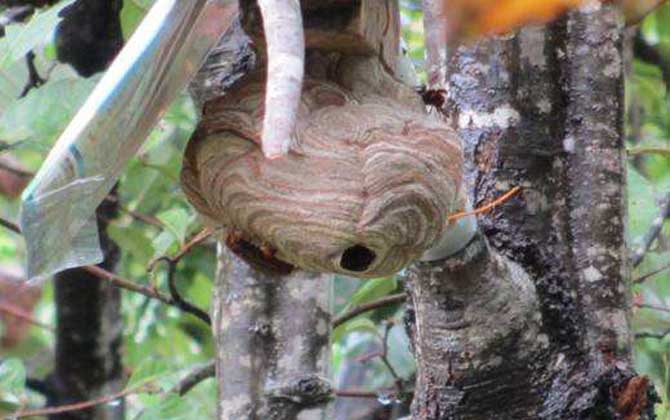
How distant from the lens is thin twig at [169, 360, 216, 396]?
3176 mm

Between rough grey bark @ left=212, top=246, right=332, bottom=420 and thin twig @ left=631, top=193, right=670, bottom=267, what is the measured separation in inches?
27.9

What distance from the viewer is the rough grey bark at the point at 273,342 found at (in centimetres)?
254

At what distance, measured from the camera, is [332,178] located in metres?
1.53

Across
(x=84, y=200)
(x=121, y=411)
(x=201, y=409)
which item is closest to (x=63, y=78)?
(x=201, y=409)

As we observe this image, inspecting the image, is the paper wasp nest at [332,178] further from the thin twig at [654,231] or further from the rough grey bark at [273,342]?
the thin twig at [654,231]

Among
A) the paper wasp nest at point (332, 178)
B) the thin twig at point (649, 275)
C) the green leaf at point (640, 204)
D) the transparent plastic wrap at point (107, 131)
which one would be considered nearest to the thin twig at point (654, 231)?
the thin twig at point (649, 275)

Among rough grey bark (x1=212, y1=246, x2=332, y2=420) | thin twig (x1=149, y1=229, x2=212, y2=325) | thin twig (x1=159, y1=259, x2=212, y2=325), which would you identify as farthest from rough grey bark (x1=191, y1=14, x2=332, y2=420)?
thin twig (x1=159, y1=259, x2=212, y2=325)

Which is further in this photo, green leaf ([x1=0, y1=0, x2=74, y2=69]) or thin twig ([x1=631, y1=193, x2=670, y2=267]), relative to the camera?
thin twig ([x1=631, y1=193, x2=670, y2=267])

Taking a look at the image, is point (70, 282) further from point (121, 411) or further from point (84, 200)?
point (84, 200)

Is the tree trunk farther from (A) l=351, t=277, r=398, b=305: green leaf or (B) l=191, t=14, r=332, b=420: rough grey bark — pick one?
(B) l=191, t=14, r=332, b=420: rough grey bark

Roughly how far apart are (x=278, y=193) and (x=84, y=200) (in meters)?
0.20

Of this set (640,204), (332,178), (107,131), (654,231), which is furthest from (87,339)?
(107,131)

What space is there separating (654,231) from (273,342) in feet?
3.06

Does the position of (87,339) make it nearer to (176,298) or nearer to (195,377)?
(195,377)
